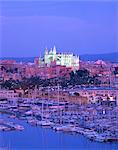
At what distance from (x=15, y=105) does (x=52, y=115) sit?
0.90 feet

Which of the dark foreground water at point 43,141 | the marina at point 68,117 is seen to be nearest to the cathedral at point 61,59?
the marina at point 68,117

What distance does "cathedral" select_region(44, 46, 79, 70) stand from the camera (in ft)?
8.66

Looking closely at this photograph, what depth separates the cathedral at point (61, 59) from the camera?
264 cm

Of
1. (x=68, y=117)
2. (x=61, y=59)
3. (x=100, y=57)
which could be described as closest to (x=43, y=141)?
(x=68, y=117)

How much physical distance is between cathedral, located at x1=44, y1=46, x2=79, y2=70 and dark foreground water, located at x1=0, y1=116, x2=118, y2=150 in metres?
0.48

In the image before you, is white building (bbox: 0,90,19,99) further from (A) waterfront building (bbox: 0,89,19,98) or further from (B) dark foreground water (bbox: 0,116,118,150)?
(B) dark foreground water (bbox: 0,116,118,150)

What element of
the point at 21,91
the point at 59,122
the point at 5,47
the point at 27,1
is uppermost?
the point at 27,1

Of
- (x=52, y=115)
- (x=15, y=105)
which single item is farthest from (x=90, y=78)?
(x=15, y=105)

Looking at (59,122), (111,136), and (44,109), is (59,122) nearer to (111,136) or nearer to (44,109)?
(44,109)

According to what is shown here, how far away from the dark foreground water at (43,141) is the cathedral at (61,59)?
48cm

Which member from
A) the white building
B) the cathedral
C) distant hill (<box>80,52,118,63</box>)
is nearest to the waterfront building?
the white building

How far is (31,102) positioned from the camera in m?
2.69

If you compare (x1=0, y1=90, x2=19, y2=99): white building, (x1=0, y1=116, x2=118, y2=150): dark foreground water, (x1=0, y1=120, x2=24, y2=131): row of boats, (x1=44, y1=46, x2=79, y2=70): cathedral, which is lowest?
(x1=0, y1=116, x2=118, y2=150): dark foreground water

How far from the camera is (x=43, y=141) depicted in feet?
8.75
